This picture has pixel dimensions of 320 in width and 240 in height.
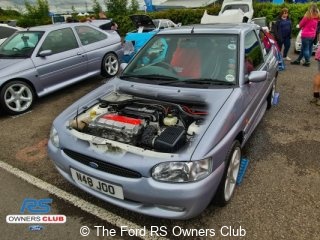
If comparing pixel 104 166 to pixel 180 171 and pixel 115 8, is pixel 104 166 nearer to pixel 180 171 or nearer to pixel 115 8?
pixel 180 171

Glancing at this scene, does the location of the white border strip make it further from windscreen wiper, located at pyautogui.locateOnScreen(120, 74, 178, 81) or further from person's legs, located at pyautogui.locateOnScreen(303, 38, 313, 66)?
person's legs, located at pyautogui.locateOnScreen(303, 38, 313, 66)

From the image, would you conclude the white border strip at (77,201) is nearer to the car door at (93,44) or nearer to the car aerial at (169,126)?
the car aerial at (169,126)

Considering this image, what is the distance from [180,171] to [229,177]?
2.46ft

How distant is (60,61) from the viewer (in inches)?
230

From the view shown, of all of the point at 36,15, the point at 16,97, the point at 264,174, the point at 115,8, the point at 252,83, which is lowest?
the point at 264,174

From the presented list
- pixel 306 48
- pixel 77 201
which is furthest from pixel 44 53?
pixel 306 48

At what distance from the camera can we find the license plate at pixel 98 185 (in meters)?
2.35

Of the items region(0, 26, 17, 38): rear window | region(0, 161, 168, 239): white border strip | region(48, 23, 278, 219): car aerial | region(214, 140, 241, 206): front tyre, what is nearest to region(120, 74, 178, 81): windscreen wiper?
region(48, 23, 278, 219): car aerial

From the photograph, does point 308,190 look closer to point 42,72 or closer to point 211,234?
point 211,234

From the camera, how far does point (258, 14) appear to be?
49.2 ft

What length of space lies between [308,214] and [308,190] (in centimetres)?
39

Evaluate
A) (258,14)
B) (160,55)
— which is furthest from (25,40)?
(258,14)

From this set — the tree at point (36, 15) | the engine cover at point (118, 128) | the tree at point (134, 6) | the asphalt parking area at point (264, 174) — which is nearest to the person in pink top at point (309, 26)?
the asphalt parking area at point (264, 174)

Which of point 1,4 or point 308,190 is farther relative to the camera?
point 1,4
